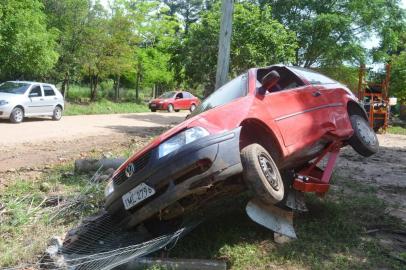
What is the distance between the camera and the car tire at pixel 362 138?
696cm

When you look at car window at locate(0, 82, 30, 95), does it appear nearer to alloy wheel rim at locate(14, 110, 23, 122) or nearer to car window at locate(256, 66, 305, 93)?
alloy wheel rim at locate(14, 110, 23, 122)

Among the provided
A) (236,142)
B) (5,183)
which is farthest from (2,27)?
(236,142)

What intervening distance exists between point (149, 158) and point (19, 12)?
16.7m

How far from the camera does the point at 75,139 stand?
40.8 feet

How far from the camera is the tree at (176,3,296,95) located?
698 inches

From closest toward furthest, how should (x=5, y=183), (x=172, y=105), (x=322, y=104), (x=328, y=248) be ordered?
(x=328, y=248)
(x=322, y=104)
(x=5, y=183)
(x=172, y=105)

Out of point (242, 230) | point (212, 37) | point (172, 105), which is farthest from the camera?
point (172, 105)

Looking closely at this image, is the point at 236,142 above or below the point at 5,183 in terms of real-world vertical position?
above

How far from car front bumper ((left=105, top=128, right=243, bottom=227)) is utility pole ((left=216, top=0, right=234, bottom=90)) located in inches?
229

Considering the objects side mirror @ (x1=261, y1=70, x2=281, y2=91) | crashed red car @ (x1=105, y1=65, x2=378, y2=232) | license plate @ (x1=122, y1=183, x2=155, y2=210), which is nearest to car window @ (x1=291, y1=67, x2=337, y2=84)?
crashed red car @ (x1=105, y1=65, x2=378, y2=232)

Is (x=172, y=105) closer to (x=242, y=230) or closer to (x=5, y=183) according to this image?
(x=5, y=183)

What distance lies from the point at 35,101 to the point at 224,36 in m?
10.0

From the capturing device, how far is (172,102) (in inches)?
1182

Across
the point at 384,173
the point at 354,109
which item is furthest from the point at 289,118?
the point at 384,173
